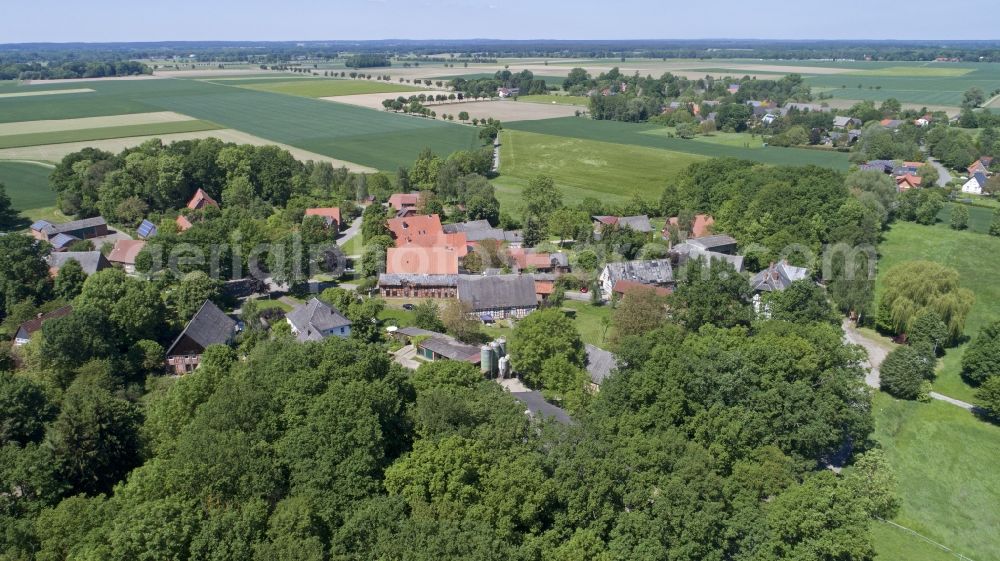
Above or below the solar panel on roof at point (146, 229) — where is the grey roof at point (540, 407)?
below

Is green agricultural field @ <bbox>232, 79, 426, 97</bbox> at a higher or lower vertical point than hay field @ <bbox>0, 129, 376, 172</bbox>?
higher

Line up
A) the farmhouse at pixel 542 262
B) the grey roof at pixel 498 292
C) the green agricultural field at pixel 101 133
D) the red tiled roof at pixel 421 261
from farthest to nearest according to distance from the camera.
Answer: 1. the green agricultural field at pixel 101 133
2. the farmhouse at pixel 542 262
3. the red tiled roof at pixel 421 261
4. the grey roof at pixel 498 292

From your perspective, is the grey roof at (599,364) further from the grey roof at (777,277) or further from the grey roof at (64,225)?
the grey roof at (64,225)

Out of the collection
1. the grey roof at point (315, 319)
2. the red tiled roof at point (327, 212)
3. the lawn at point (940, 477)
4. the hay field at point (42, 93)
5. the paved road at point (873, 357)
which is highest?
the hay field at point (42, 93)

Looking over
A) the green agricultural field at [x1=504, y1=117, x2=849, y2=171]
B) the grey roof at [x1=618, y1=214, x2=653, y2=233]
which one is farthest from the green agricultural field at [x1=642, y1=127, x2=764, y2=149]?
the grey roof at [x1=618, y1=214, x2=653, y2=233]

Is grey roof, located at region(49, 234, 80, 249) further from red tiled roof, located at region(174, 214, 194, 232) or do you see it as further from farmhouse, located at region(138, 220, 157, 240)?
red tiled roof, located at region(174, 214, 194, 232)

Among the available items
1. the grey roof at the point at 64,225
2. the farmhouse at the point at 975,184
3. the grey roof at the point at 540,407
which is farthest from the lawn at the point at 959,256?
the grey roof at the point at 64,225

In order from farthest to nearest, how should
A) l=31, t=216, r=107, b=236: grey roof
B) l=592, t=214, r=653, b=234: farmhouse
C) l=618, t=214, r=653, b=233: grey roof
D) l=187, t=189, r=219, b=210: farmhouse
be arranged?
l=187, t=189, r=219, b=210: farmhouse, l=618, t=214, r=653, b=233: grey roof, l=592, t=214, r=653, b=234: farmhouse, l=31, t=216, r=107, b=236: grey roof

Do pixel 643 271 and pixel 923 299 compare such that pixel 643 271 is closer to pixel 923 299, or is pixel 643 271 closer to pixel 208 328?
pixel 923 299
